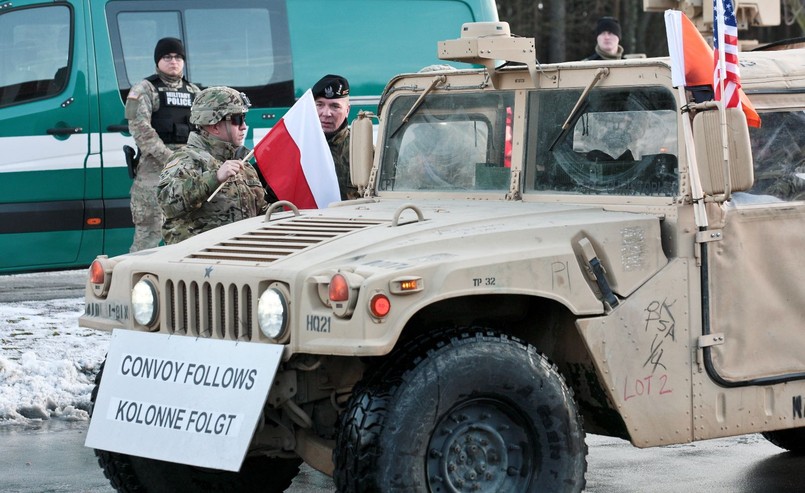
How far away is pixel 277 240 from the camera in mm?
5688

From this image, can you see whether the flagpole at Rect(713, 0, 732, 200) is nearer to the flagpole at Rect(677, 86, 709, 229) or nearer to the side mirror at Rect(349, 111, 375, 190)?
the flagpole at Rect(677, 86, 709, 229)

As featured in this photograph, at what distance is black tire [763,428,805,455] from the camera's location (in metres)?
7.26

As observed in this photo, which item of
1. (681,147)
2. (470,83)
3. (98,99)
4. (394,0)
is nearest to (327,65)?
(394,0)

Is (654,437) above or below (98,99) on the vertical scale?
below

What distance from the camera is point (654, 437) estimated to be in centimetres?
552

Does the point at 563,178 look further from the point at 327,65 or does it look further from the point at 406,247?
the point at 327,65

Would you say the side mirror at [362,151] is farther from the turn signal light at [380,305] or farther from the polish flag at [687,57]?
the turn signal light at [380,305]

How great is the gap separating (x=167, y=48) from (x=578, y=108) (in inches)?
195

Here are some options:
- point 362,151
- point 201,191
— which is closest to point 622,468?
point 362,151

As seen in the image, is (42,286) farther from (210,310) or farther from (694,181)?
(694,181)

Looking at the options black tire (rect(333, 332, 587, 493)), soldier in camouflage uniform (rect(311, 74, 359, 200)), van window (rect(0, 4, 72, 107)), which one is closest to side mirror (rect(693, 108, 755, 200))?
black tire (rect(333, 332, 587, 493))

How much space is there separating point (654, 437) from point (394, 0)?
6974mm

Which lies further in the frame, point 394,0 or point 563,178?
point 394,0

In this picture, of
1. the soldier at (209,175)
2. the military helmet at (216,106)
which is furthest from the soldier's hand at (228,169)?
the military helmet at (216,106)
